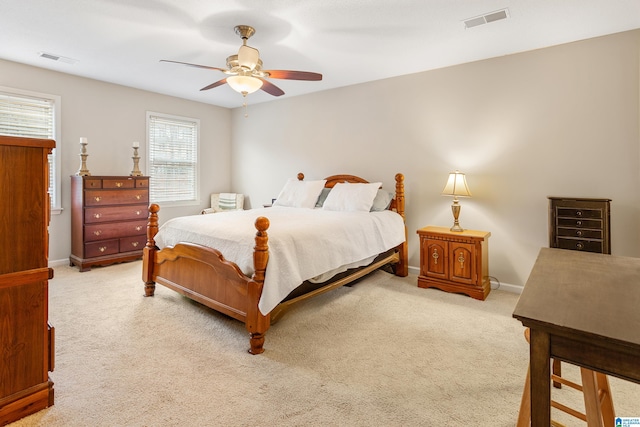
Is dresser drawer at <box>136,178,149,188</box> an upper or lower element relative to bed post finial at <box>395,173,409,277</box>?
upper

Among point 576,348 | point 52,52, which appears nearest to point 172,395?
point 576,348

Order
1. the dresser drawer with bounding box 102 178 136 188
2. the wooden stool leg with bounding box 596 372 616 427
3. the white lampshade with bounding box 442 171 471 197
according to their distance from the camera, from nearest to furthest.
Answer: the wooden stool leg with bounding box 596 372 616 427
the white lampshade with bounding box 442 171 471 197
the dresser drawer with bounding box 102 178 136 188

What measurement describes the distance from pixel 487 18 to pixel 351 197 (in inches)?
85.1

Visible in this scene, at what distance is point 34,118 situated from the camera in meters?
4.11

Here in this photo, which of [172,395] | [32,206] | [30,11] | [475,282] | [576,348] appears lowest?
[172,395]

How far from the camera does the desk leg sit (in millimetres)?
890

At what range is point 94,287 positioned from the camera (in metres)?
3.56

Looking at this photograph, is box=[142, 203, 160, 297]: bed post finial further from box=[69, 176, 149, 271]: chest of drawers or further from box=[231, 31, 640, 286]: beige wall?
box=[231, 31, 640, 286]: beige wall

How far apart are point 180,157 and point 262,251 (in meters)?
4.09

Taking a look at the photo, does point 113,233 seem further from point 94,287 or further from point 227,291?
point 227,291

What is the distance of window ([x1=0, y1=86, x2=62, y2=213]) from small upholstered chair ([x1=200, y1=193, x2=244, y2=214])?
7.40 ft

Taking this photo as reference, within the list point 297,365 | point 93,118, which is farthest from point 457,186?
point 93,118

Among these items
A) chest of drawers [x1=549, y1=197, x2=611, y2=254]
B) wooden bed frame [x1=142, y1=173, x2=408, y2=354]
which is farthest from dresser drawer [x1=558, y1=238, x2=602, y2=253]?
wooden bed frame [x1=142, y1=173, x2=408, y2=354]

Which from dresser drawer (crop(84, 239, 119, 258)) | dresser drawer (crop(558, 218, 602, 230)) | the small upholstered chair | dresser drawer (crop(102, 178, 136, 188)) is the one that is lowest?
dresser drawer (crop(84, 239, 119, 258))
